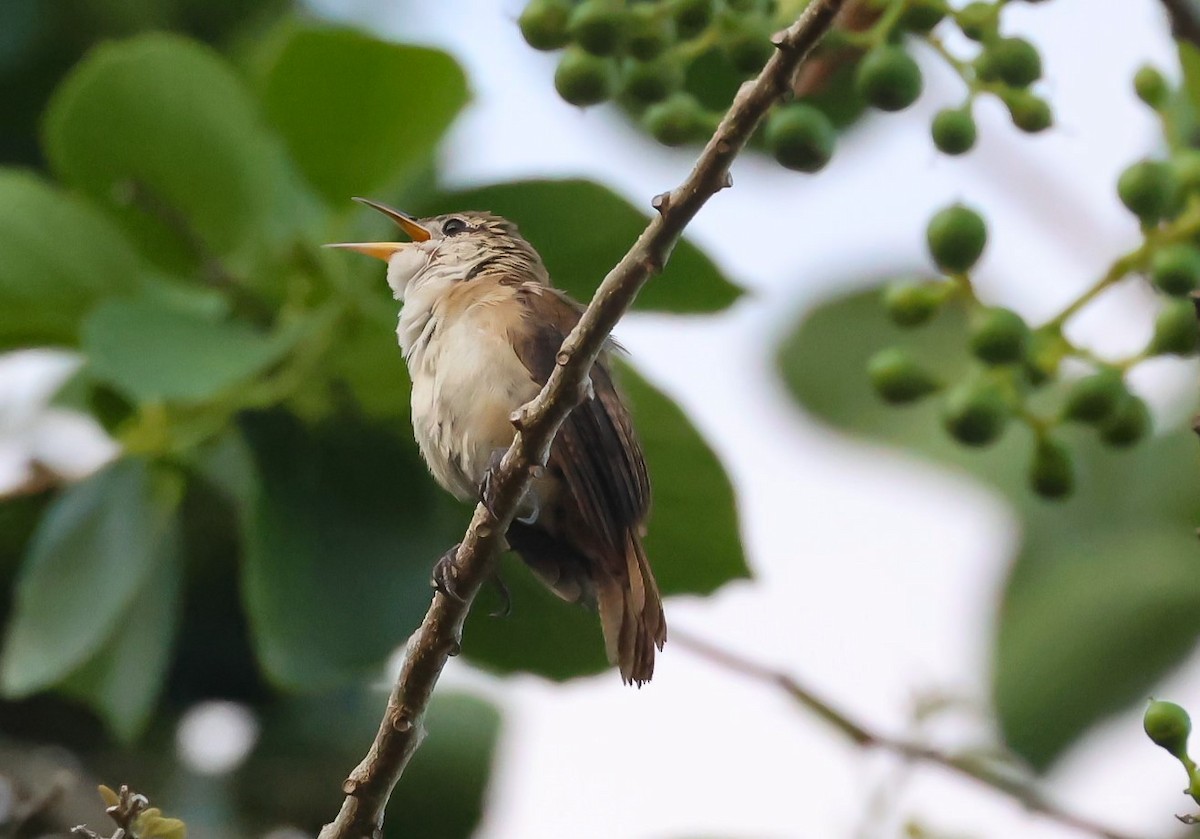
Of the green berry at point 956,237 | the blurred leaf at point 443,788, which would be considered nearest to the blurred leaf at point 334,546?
the blurred leaf at point 443,788

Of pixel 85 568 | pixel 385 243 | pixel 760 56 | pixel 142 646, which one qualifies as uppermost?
pixel 760 56

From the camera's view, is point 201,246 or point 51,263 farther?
point 201,246

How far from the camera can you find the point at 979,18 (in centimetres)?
278

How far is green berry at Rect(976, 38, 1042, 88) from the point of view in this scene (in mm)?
2771

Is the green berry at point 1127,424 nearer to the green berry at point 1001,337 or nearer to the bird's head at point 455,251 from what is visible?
the green berry at point 1001,337

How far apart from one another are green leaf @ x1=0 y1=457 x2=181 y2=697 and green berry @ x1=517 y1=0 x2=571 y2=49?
1.16 metres

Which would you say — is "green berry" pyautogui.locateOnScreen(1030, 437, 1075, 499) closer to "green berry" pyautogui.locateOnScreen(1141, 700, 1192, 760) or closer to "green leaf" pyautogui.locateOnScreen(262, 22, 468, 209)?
"green berry" pyautogui.locateOnScreen(1141, 700, 1192, 760)

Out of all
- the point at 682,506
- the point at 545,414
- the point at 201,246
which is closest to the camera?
the point at 545,414

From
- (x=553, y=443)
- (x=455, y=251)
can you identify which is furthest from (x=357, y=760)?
(x=553, y=443)

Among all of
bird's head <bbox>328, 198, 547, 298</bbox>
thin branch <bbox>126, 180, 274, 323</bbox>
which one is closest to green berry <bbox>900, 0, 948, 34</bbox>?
bird's head <bbox>328, 198, 547, 298</bbox>

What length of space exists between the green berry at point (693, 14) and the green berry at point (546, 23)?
0.63 feet

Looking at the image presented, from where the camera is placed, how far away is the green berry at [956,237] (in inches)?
111

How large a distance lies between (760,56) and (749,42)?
30mm

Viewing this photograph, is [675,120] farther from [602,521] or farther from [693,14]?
[602,521]
